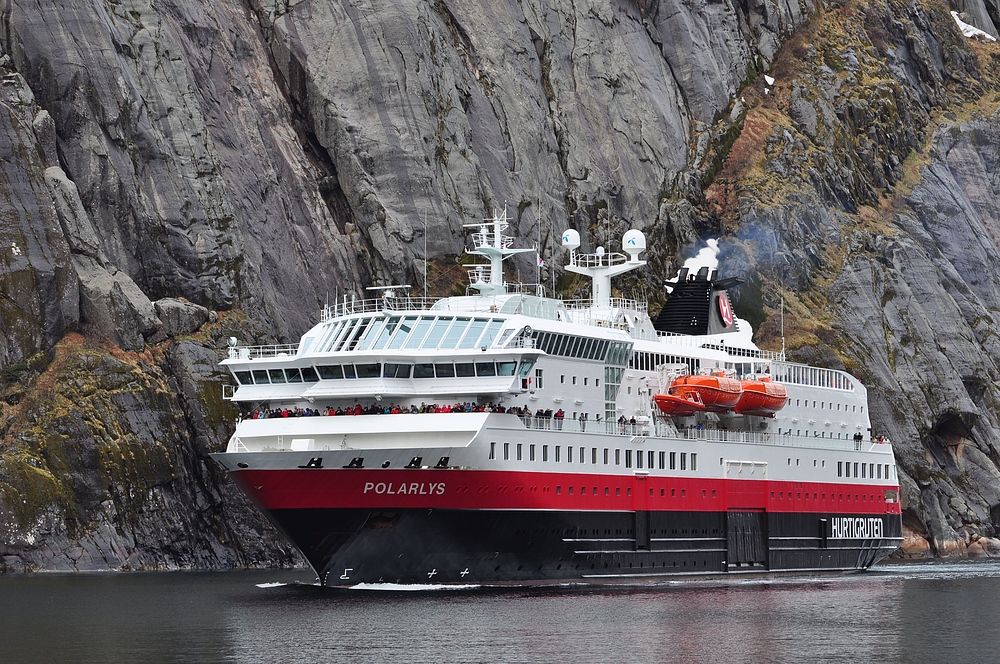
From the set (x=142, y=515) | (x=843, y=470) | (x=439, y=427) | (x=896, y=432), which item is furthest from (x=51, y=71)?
(x=896, y=432)

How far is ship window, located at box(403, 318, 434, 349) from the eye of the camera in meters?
53.5

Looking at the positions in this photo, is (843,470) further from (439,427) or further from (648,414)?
(439,427)

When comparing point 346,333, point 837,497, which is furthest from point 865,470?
point 346,333

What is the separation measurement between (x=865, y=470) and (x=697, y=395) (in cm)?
1312

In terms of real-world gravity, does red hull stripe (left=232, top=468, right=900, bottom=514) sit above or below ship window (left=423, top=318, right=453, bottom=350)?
below

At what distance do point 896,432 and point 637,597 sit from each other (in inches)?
1700

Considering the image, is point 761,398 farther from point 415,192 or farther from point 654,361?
point 415,192

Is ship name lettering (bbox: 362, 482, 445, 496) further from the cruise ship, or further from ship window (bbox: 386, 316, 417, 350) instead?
ship window (bbox: 386, 316, 417, 350)

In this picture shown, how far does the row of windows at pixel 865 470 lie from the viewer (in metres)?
67.4

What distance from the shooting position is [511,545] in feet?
172

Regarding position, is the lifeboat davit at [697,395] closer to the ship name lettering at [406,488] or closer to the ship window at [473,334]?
the ship window at [473,334]

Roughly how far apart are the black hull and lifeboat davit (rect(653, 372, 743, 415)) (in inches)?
156

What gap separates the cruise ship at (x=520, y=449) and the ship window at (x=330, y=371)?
149mm

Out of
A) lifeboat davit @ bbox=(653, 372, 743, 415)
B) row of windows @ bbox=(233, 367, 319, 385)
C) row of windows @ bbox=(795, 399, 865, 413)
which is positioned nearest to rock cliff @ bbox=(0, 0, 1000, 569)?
row of windows @ bbox=(233, 367, 319, 385)
